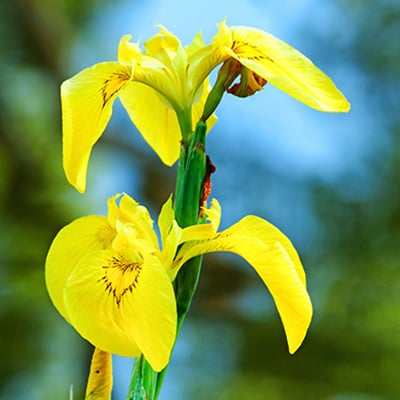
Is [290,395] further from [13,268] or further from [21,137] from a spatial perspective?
[21,137]

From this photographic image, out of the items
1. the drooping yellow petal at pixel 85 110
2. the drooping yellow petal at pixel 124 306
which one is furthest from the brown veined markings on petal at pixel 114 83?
the drooping yellow petal at pixel 124 306

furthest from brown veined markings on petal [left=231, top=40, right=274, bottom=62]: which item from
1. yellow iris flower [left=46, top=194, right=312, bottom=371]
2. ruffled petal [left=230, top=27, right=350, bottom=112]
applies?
yellow iris flower [left=46, top=194, right=312, bottom=371]

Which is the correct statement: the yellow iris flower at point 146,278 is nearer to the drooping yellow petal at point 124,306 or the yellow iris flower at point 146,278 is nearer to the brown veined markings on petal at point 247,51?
the drooping yellow petal at point 124,306

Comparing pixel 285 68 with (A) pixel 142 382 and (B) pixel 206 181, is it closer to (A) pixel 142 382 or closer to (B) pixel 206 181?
(B) pixel 206 181

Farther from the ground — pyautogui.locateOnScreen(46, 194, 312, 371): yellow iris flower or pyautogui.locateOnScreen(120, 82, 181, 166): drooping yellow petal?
pyautogui.locateOnScreen(120, 82, 181, 166): drooping yellow petal

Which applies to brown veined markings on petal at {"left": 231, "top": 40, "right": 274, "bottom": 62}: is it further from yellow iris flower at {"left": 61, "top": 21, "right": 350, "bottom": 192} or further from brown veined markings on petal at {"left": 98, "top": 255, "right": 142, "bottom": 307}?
brown veined markings on petal at {"left": 98, "top": 255, "right": 142, "bottom": 307}

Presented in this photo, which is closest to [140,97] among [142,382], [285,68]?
[285,68]
